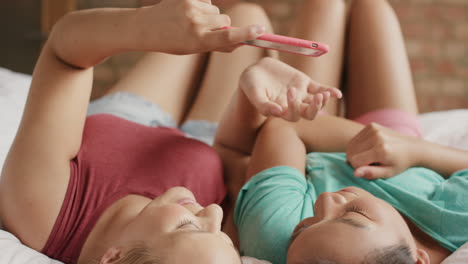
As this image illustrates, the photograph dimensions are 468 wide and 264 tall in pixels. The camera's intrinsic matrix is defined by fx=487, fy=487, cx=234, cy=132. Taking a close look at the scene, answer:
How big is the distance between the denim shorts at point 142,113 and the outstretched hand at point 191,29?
524mm

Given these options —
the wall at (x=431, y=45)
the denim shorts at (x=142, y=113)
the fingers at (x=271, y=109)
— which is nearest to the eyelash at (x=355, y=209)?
the fingers at (x=271, y=109)

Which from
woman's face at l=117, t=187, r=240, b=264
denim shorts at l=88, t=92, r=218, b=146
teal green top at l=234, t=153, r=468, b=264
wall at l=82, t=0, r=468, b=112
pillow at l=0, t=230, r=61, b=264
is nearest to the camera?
woman's face at l=117, t=187, r=240, b=264

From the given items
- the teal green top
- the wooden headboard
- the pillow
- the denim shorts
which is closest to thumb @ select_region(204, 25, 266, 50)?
the teal green top

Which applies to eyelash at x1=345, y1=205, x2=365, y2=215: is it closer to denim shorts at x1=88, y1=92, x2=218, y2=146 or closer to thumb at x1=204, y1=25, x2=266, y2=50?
thumb at x1=204, y1=25, x2=266, y2=50

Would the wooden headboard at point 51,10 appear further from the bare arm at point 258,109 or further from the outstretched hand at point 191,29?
the outstretched hand at point 191,29

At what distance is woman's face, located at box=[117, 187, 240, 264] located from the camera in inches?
25.2

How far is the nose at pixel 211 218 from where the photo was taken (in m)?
0.70

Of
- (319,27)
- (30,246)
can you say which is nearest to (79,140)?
(30,246)

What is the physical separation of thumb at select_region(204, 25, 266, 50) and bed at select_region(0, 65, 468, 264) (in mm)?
446

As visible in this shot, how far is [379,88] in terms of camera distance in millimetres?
1322

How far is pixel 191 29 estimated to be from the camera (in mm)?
697

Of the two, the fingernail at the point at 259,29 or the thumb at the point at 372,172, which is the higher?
the fingernail at the point at 259,29

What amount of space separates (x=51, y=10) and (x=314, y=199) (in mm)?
2131

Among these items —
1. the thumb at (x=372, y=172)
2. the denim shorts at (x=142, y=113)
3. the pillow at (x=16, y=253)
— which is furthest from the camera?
the denim shorts at (x=142, y=113)
